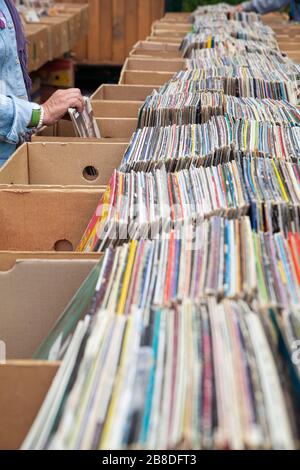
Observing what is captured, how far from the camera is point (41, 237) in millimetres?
1623

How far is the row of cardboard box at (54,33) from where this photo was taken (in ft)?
13.4

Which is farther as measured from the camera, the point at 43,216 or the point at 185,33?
the point at 185,33

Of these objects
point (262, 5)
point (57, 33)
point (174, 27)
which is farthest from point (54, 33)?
point (262, 5)

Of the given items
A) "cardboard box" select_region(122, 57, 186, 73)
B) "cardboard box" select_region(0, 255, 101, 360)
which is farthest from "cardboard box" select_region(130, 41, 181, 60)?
"cardboard box" select_region(0, 255, 101, 360)

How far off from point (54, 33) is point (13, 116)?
3029 millimetres

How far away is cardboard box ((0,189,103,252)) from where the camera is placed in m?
1.58

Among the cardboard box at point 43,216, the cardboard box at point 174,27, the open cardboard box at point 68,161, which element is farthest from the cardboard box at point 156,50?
the cardboard box at point 43,216

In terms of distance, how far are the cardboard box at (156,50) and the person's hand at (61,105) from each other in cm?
149

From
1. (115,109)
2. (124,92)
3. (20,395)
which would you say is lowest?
(20,395)

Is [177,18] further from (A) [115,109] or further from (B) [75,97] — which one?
(B) [75,97]

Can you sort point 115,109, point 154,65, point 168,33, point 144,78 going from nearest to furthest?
1. point 115,109
2. point 144,78
3. point 154,65
4. point 168,33

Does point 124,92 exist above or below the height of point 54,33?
below
